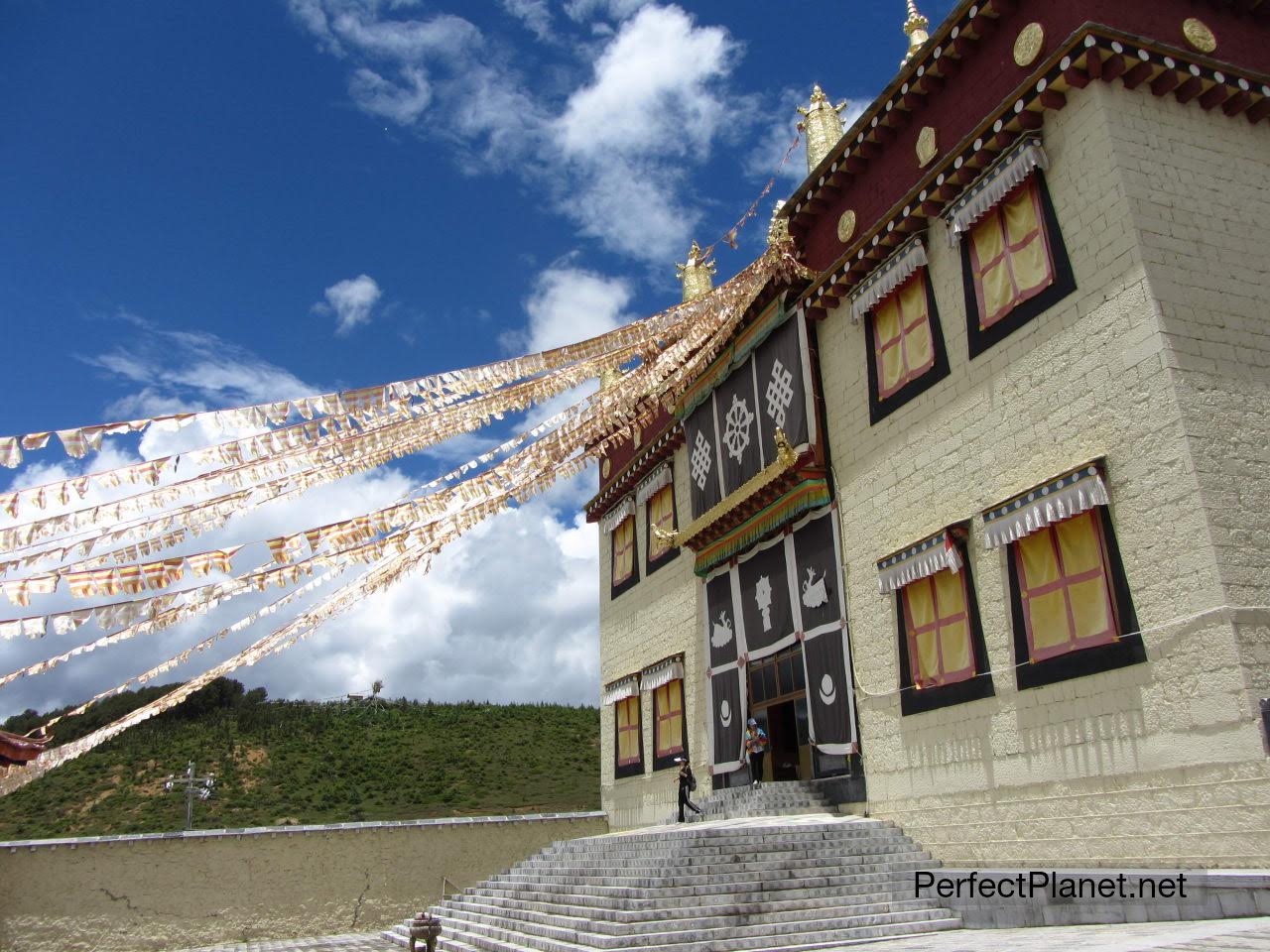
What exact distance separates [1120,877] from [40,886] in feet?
55.6

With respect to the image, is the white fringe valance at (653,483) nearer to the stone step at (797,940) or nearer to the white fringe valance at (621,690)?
the white fringe valance at (621,690)

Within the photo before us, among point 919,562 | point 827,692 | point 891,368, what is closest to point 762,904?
point 827,692

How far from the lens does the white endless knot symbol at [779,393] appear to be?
637 inches

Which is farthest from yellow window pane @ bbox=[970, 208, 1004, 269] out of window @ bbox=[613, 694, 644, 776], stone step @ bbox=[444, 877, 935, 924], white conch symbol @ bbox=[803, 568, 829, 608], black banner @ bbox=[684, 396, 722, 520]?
window @ bbox=[613, 694, 644, 776]

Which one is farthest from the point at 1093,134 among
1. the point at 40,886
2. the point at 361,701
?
the point at 361,701

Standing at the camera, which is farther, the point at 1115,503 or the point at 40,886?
the point at 40,886

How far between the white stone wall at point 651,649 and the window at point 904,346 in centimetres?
700

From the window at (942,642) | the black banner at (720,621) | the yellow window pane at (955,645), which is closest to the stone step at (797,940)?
the window at (942,642)

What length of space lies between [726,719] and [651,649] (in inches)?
164

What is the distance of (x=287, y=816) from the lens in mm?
38000

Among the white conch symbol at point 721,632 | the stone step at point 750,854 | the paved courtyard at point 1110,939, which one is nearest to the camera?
the paved courtyard at point 1110,939

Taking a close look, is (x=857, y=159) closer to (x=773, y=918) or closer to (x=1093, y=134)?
(x=1093, y=134)

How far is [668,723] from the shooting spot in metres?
20.2

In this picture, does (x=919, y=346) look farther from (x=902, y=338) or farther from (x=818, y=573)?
(x=818, y=573)
